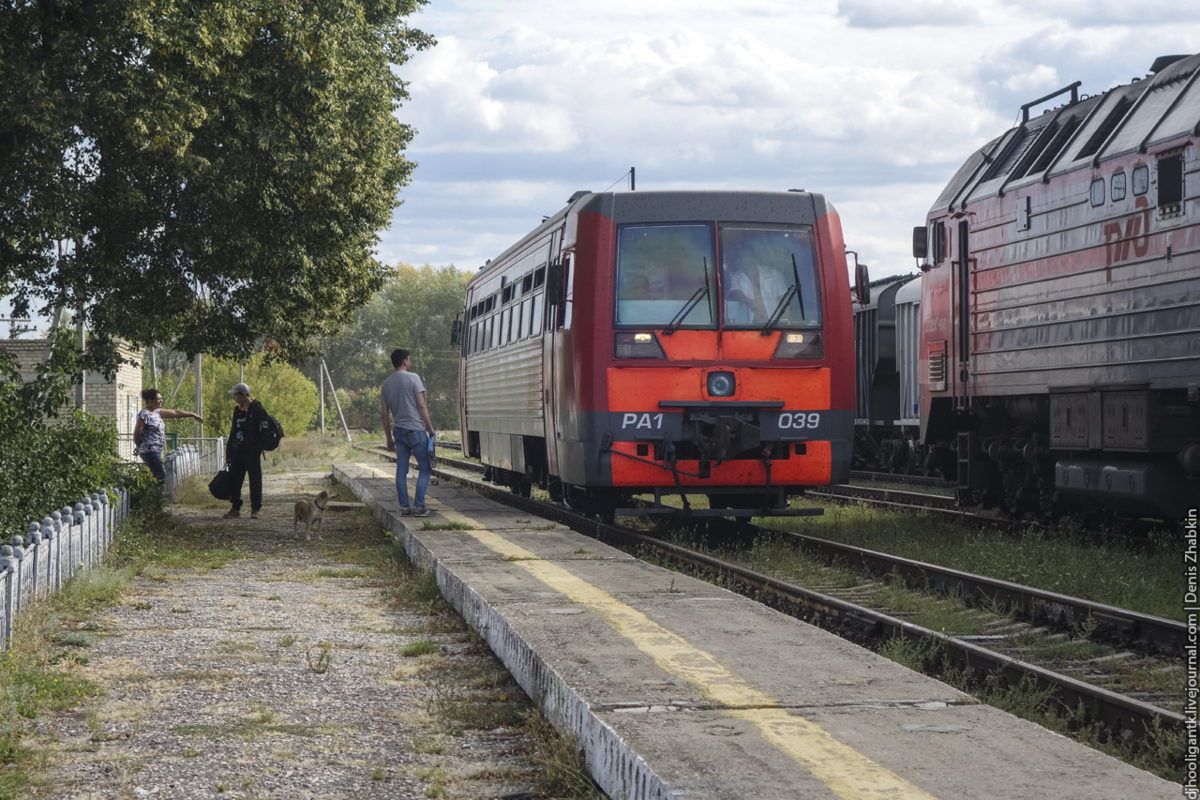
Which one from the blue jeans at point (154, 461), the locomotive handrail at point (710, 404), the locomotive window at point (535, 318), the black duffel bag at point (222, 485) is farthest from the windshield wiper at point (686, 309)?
the blue jeans at point (154, 461)

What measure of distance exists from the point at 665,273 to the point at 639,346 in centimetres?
76

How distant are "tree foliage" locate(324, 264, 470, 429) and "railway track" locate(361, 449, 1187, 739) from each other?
85.9 m

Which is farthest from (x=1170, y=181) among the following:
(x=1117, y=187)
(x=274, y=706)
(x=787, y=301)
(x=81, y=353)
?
(x=81, y=353)

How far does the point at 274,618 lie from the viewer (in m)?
8.86

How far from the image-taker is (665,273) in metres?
12.3

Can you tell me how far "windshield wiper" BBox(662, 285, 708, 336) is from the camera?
1206 cm

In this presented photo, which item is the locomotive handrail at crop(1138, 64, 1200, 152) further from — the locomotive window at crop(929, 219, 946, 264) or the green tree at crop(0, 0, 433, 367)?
the green tree at crop(0, 0, 433, 367)

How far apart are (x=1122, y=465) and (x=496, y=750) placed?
7.66 metres

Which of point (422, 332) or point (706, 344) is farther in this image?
point (422, 332)

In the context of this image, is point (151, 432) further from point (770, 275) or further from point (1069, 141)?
point (1069, 141)

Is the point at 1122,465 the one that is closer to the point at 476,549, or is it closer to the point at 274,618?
the point at 476,549

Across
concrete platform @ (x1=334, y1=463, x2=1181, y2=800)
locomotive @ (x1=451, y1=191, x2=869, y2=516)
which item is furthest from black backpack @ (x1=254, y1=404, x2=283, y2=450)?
concrete platform @ (x1=334, y1=463, x2=1181, y2=800)

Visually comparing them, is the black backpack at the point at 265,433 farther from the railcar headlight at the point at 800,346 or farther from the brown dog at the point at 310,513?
the railcar headlight at the point at 800,346

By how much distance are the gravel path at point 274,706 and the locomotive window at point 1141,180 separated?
21.8 ft
